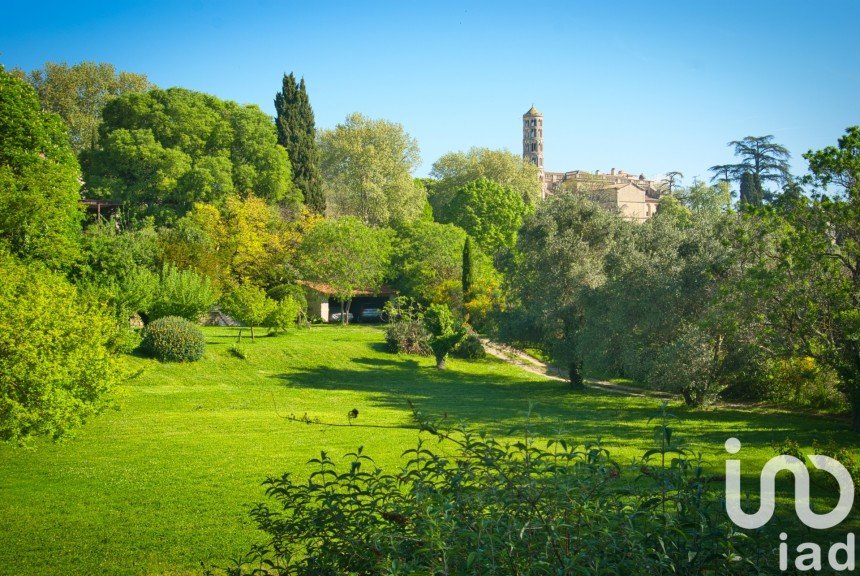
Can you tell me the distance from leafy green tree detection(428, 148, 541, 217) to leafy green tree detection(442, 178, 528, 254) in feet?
35.5

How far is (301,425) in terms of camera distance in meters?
20.5

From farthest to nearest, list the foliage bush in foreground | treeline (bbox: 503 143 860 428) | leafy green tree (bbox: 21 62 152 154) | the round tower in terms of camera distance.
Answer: the round tower → leafy green tree (bbox: 21 62 152 154) → treeline (bbox: 503 143 860 428) → the foliage bush in foreground

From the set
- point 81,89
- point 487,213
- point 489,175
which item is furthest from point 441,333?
point 489,175

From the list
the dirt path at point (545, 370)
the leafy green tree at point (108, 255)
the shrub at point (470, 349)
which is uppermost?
the leafy green tree at point (108, 255)

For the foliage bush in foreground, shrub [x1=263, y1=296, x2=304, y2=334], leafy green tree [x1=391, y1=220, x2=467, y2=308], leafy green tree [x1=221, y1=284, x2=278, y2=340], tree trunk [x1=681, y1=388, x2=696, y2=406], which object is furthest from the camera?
leafy green tree [x1=391, y1=220, x2=467, y2=308]

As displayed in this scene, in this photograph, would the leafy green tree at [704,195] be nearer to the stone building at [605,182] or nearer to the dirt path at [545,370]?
the stone building at [605,182]

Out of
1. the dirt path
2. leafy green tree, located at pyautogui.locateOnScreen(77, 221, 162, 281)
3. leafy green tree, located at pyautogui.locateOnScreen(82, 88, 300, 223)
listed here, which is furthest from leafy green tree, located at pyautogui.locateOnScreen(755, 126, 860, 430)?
leafy green tree, located at pyautogui.locateOnScreen(82, 88, 300, 223)

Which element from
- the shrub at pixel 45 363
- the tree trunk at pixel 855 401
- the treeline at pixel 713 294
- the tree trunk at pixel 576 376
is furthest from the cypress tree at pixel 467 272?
the shrub at pixel 45 363

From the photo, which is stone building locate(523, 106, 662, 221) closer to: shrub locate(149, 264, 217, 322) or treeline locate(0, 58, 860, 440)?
treeline locate(0, 58, 860, 440)

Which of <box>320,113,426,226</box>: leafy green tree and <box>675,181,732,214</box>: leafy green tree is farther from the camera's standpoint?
<box>675,181,732,214</box>: leafy green tree

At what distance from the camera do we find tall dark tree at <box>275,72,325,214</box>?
58.3 m

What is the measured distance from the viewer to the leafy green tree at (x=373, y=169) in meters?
65.9

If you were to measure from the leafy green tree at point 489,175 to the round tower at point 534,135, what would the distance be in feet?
187
